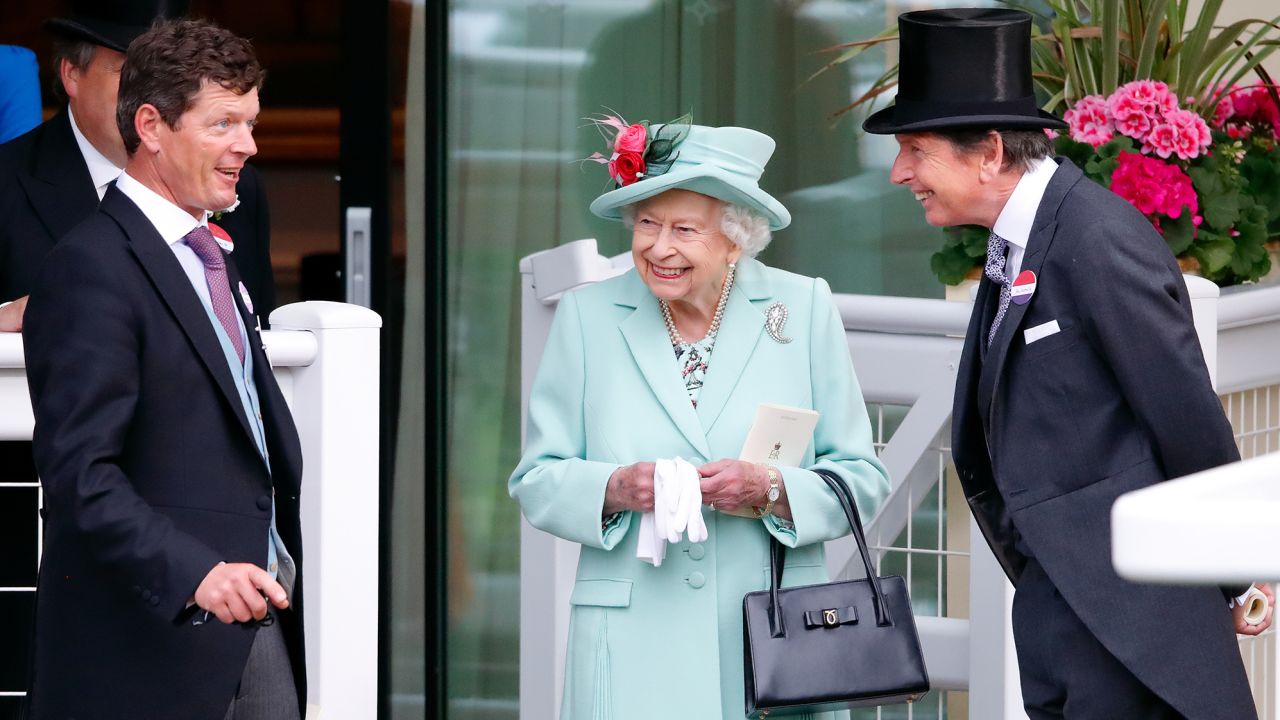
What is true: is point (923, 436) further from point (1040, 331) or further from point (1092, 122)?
point (1040, 331)

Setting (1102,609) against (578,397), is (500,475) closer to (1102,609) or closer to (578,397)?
(578,397)

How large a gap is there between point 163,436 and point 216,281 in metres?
0.25

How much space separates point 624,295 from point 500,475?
92.1 inches

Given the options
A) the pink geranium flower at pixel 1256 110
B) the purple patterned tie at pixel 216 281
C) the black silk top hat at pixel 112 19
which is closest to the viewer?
the purple patterned tie at pixel 216 281

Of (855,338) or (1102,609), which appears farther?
(855,338)

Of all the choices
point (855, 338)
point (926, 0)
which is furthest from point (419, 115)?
point (855, 338)

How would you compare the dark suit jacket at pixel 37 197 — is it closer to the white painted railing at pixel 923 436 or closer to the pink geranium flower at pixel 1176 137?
the white painted railing at pixel 923 436

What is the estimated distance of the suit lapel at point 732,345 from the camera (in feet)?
8.82

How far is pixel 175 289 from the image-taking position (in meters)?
2.19

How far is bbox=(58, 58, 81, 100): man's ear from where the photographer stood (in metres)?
3.46

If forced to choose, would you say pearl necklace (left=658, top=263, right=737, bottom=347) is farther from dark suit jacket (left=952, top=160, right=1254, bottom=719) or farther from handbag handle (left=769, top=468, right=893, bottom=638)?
dark suit jacket (left=952, top=160, right=1254, bottom=719)

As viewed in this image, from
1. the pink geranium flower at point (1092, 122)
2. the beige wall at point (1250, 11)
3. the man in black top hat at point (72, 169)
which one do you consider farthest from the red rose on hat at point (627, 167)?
the beige wall at point (1250, 11)

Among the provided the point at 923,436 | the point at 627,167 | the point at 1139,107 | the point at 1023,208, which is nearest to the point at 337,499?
the point at 627,167

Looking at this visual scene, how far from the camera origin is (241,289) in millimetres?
2402
